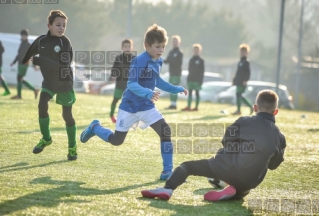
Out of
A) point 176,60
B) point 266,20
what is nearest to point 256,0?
point 266,20

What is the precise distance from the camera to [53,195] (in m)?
5.79

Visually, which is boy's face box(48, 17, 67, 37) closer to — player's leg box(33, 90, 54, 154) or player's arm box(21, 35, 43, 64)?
player's arm box(21, 35, 43, 64)

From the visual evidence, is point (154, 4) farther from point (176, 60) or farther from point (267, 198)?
point (267, 198)

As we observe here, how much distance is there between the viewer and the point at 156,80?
24.1 feet

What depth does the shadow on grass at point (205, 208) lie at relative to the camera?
5477 millimetres

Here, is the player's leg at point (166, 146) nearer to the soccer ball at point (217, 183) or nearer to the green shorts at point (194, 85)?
the soccer ball at point (217, 183)

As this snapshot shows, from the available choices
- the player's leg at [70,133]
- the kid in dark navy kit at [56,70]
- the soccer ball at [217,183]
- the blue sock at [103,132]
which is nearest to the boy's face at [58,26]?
the kid in dark navy kit at [56,70]

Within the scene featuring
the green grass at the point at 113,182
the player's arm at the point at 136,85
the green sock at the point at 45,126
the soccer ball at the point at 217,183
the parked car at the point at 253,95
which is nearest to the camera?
the green grass at the point at 113,182

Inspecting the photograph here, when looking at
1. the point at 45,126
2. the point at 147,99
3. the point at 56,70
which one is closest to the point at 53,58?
the point at 56,70

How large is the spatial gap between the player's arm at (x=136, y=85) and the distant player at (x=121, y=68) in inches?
262

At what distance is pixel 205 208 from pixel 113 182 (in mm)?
1372

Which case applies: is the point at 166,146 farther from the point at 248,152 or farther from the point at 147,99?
the point at 248,152

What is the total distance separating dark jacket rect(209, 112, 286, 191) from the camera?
19.2ft

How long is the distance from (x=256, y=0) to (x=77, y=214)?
4179 inches
